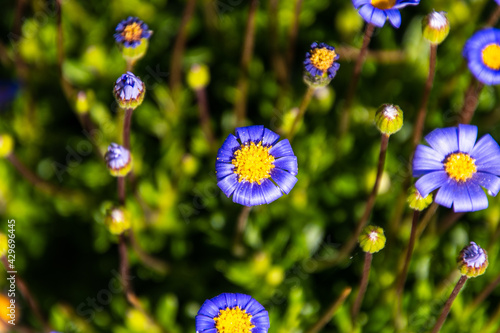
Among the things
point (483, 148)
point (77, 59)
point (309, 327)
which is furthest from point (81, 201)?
point (483, 148)

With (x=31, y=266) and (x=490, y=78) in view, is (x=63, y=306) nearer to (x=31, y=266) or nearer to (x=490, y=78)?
(x=31, y=266)

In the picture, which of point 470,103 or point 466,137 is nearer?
point 466,137

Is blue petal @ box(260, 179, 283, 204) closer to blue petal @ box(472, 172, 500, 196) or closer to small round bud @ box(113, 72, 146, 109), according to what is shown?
small round bud @ box(113, 72, 146, 109)

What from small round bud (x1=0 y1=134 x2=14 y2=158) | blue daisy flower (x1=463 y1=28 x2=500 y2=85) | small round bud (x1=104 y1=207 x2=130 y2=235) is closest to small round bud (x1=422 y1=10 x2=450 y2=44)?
blue daisy flower (x1=463 y1=28 x2=500 y2=85)

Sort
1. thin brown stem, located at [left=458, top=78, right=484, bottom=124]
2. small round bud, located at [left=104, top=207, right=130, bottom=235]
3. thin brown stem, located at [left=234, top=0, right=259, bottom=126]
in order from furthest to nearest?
thin brown stem, located at [left=234, top=0, right=259, bottom=126], thin brown stem, located at [left=458, top=78, right=484, bottom=124], small round bud, located at [left=104, top=207, right=130, bottom=235]

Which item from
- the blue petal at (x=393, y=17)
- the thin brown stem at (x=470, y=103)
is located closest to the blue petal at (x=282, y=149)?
the blue petal at (x=393, y=17)

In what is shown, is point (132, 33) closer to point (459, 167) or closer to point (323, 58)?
point (323, 58)

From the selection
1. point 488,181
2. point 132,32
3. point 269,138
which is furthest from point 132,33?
point 488,181
